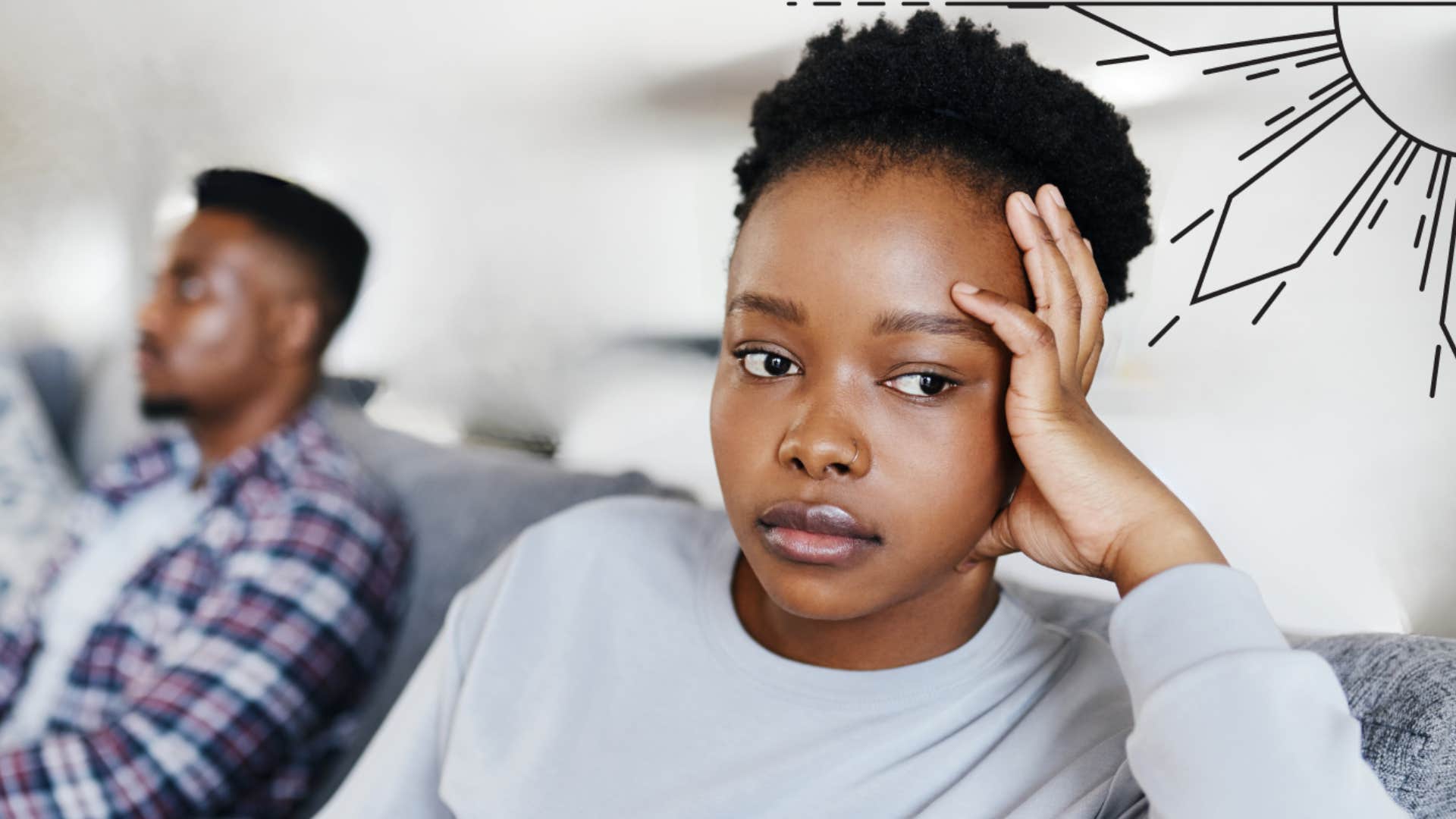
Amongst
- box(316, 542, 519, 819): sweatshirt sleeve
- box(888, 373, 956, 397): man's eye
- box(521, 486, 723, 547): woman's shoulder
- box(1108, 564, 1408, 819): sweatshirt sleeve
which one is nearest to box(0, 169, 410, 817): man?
box(316, 542, 519, 819): sweatshirt sleeve

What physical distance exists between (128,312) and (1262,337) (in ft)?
5.60

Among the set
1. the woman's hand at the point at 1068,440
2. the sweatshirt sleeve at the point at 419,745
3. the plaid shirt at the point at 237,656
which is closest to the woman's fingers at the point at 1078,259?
the woman's hand at the point at 1068,440

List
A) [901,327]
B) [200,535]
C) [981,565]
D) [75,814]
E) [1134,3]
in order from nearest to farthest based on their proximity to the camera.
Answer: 1. [901,327]
2. [981,565]
3. [1134,3]
4. [75,814]
5. [200,535]

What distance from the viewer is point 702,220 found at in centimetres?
129

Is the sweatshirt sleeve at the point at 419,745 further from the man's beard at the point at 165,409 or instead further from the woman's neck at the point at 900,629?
the man's beard at the point at 165,409

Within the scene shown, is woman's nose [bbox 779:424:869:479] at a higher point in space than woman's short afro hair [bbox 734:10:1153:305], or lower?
lower

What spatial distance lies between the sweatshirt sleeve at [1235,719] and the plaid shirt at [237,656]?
0.98 metres

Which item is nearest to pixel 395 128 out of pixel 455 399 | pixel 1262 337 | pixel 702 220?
pixel 455 399

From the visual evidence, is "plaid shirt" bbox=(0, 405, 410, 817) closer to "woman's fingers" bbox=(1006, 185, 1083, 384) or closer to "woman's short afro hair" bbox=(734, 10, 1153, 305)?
"woman's short afro hair" bbox=(734, 10, 1153, 305)

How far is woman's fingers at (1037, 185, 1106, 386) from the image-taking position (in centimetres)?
78

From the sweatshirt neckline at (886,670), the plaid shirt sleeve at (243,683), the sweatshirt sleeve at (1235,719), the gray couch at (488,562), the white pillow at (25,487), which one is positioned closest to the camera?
the sweatshirt sleeve at (1235,719)

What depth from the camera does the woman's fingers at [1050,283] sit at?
76 cm

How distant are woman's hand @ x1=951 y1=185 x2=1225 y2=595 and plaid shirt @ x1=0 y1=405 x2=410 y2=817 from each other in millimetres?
889

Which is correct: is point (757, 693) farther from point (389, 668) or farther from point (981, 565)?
point (389, 668)
